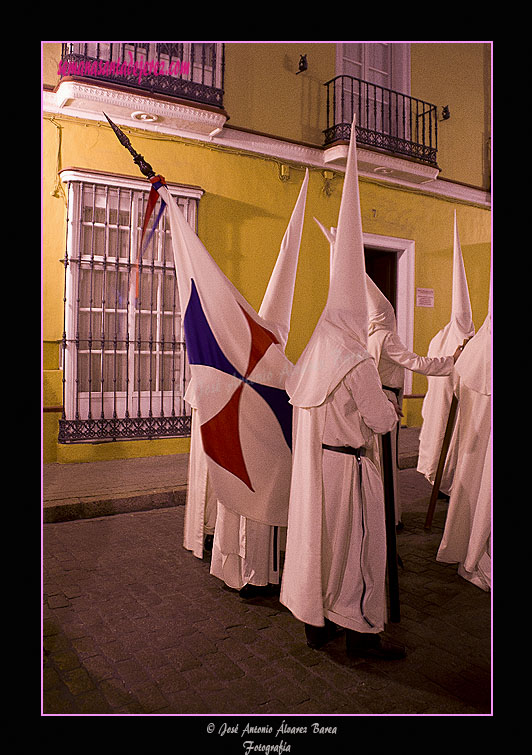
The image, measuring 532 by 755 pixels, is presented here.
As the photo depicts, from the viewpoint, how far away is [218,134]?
7.55m

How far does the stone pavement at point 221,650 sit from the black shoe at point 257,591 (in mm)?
52

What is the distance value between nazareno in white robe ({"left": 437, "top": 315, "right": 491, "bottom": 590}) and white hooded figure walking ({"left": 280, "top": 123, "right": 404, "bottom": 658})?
1.13m

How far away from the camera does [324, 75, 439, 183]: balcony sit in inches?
327

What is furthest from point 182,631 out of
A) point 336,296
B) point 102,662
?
point 336,296

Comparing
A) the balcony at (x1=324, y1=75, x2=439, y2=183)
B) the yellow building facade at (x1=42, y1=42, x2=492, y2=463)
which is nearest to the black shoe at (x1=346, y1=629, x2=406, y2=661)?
the yellow building facade at (x1=42, y1=42, x2=492, y2=463)

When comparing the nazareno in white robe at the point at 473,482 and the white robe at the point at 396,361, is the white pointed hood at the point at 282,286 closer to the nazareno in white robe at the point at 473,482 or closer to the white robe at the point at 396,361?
the white robe at the point at 396,361

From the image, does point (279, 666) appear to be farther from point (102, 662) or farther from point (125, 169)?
point (125, 169)

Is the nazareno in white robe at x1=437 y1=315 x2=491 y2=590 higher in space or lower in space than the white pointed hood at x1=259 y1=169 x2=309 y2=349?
lower

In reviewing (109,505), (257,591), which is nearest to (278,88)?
(109,505)

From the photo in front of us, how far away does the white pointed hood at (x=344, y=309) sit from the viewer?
2.80 m

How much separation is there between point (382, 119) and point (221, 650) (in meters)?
8.34

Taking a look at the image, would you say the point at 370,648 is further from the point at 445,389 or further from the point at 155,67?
the point at 155,67

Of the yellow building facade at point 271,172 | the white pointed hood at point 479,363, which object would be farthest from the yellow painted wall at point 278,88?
the white pointed hood at point 479,363

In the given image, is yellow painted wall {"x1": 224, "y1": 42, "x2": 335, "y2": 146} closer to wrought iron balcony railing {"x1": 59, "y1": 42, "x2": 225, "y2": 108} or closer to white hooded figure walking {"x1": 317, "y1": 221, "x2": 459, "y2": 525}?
wrought iron balcony railing {"x1": 59, "y1": 42, "x2": 225, "y2": 108}
